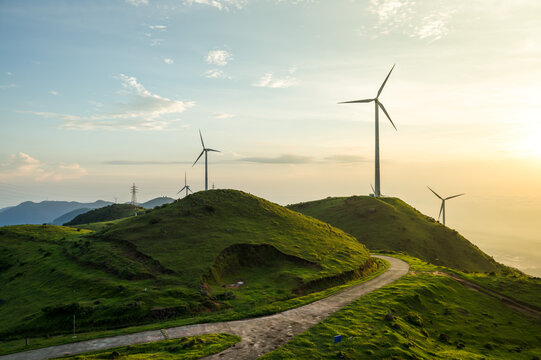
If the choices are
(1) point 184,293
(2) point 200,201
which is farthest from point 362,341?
(2) point 200,201

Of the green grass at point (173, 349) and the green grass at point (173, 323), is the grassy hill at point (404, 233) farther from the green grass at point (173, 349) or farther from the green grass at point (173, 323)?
the green grass at point (173, 349)

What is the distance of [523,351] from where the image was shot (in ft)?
134

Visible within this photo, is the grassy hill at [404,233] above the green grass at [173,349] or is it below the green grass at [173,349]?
below

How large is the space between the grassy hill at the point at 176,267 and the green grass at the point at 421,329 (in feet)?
34.9

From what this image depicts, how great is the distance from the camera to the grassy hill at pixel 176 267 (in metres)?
43.6

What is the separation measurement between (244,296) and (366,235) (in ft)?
333

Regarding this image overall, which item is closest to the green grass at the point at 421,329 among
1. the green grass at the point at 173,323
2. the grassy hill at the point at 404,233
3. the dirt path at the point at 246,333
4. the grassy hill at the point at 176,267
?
the dirt path at the point at 246,333

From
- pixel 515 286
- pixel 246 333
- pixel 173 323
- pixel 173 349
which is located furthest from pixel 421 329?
pixel 515 286

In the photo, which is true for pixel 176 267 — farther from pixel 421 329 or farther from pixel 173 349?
pixel 421 329

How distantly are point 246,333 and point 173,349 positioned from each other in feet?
27.9

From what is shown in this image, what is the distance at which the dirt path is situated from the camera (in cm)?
3234

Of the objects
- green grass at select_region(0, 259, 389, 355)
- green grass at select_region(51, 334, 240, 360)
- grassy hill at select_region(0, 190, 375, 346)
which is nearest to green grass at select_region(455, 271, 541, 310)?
grassy hill at select_region(0, 190, 375, 346)

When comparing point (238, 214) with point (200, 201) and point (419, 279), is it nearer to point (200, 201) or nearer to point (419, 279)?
point (200, 201)

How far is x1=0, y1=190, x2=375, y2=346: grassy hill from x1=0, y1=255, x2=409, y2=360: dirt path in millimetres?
3385
